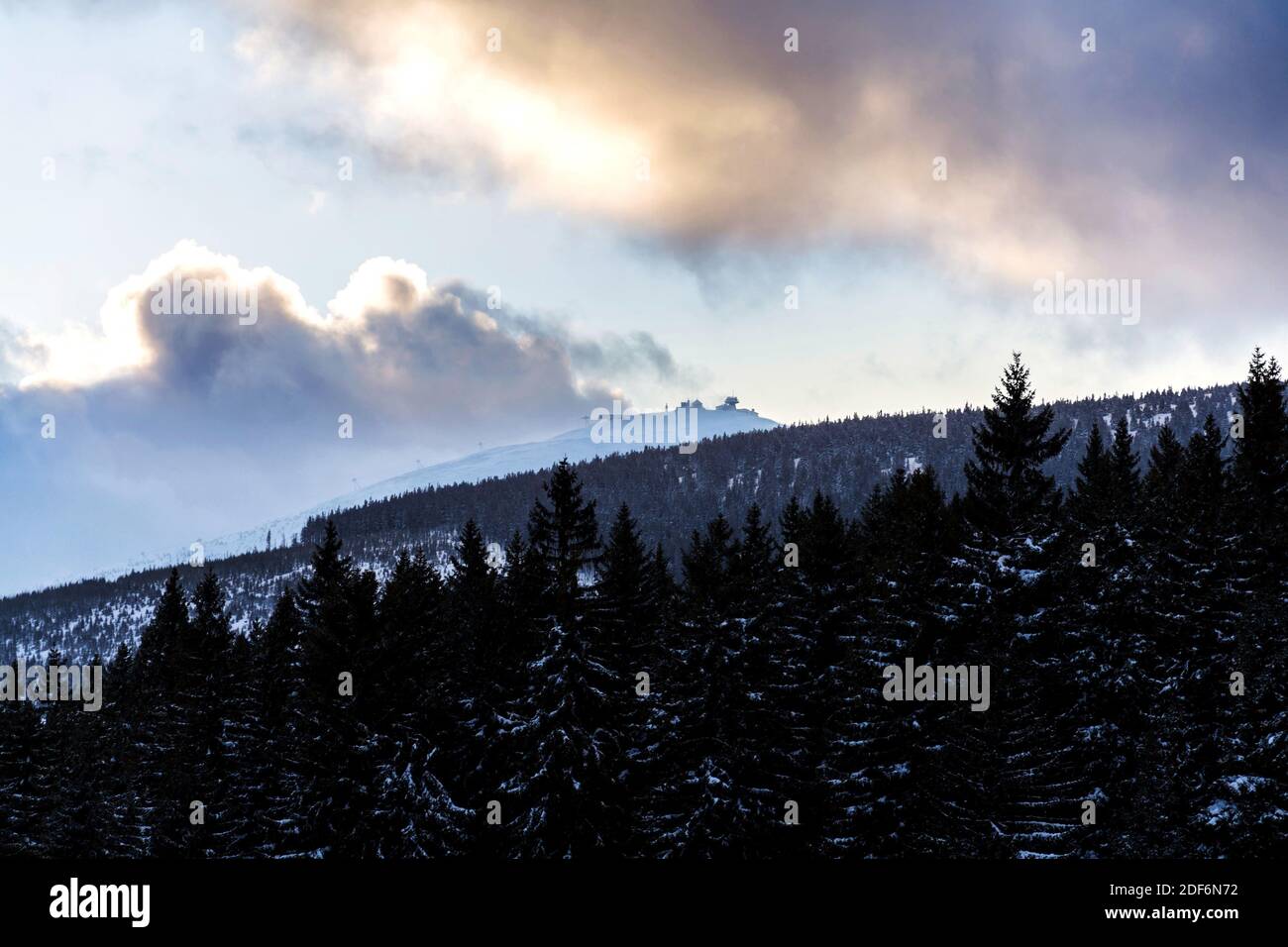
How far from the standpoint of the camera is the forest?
110 ft

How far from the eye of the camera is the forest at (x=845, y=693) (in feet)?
110

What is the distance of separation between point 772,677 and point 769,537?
37.7 ft

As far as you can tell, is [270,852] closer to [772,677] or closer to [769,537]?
[772,677]

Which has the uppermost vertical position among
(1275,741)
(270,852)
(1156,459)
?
(1156,459)

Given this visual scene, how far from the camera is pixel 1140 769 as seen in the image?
1387 inches

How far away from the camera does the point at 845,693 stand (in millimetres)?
37438

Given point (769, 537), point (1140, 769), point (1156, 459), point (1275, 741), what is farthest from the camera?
point (1156, 459)

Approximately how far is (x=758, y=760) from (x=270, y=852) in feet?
66.8

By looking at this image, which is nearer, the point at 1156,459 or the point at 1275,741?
the point at 1275,741
